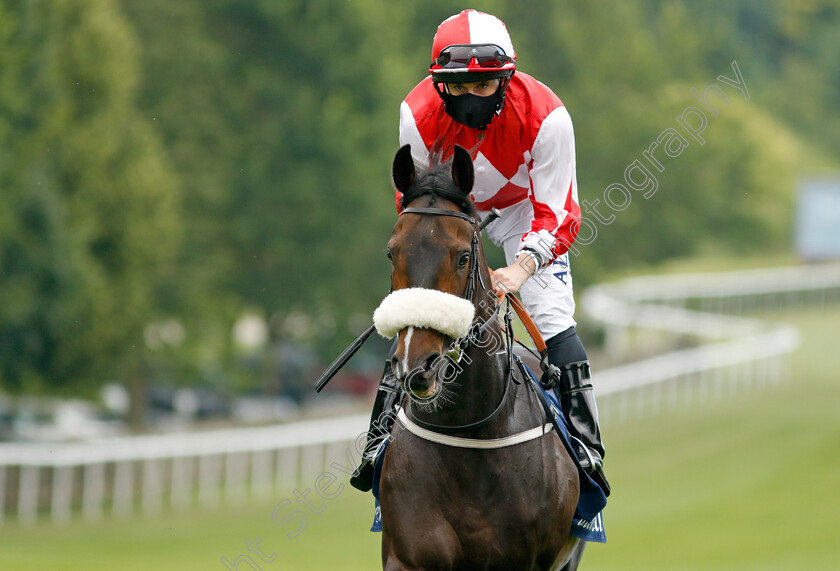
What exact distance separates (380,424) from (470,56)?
1455 millimetres

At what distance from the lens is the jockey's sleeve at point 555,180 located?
4590 mm

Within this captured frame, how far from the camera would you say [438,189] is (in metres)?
4.02

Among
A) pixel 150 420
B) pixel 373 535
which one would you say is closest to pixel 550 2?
pixel 150 420

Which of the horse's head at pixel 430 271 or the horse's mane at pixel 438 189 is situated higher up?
the horse's mane at pixel 438 189

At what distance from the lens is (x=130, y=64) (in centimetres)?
1825

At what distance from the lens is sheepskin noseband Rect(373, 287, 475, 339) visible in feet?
11.9

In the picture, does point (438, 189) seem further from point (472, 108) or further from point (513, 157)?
point (513, 157)

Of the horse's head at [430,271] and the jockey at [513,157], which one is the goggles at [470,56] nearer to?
the jockey at [513,157]

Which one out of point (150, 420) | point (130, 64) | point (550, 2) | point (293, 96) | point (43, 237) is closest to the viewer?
point (43, 237)

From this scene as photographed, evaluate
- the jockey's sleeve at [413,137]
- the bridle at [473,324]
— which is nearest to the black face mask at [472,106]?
the jockey's sleeve at [413,137]

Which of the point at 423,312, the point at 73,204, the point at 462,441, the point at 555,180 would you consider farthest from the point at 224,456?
the point at 423,312

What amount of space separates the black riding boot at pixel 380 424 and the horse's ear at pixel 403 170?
872mm

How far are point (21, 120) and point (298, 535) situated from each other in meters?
7.30

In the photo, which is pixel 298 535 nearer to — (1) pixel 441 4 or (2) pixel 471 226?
(2) pixel 471 226
